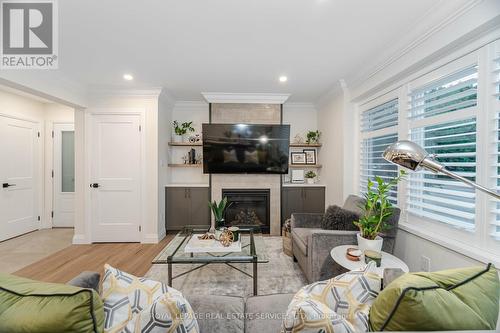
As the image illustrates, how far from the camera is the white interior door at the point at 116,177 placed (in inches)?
135

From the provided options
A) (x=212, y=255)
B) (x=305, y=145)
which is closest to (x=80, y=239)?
(x=212, y=255)

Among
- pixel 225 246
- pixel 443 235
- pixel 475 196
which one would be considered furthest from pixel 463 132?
pixel 225 246

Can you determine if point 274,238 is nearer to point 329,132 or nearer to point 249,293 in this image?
point 249,293

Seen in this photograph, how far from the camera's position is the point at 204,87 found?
342 centimetres

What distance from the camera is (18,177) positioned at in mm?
3744

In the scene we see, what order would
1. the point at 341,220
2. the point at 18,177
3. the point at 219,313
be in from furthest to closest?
the point at 18,177 → the point at 341,220 → the point at 219,313

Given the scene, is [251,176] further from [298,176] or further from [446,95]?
[446,95]

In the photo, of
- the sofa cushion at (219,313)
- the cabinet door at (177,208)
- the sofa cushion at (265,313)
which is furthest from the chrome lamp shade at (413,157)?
the cabinet door at (177,208)

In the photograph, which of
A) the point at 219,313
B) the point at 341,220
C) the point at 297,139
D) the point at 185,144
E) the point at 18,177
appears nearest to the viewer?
the point at 219,313

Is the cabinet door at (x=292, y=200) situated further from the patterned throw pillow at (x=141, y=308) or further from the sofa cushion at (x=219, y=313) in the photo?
the patterned throw pillow at (x=141, y=308)

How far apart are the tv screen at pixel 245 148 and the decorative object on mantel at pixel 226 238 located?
5.11 ft

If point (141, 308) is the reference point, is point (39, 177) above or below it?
above

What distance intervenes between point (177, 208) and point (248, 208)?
1.28 metres

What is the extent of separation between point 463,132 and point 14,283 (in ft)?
8.77
